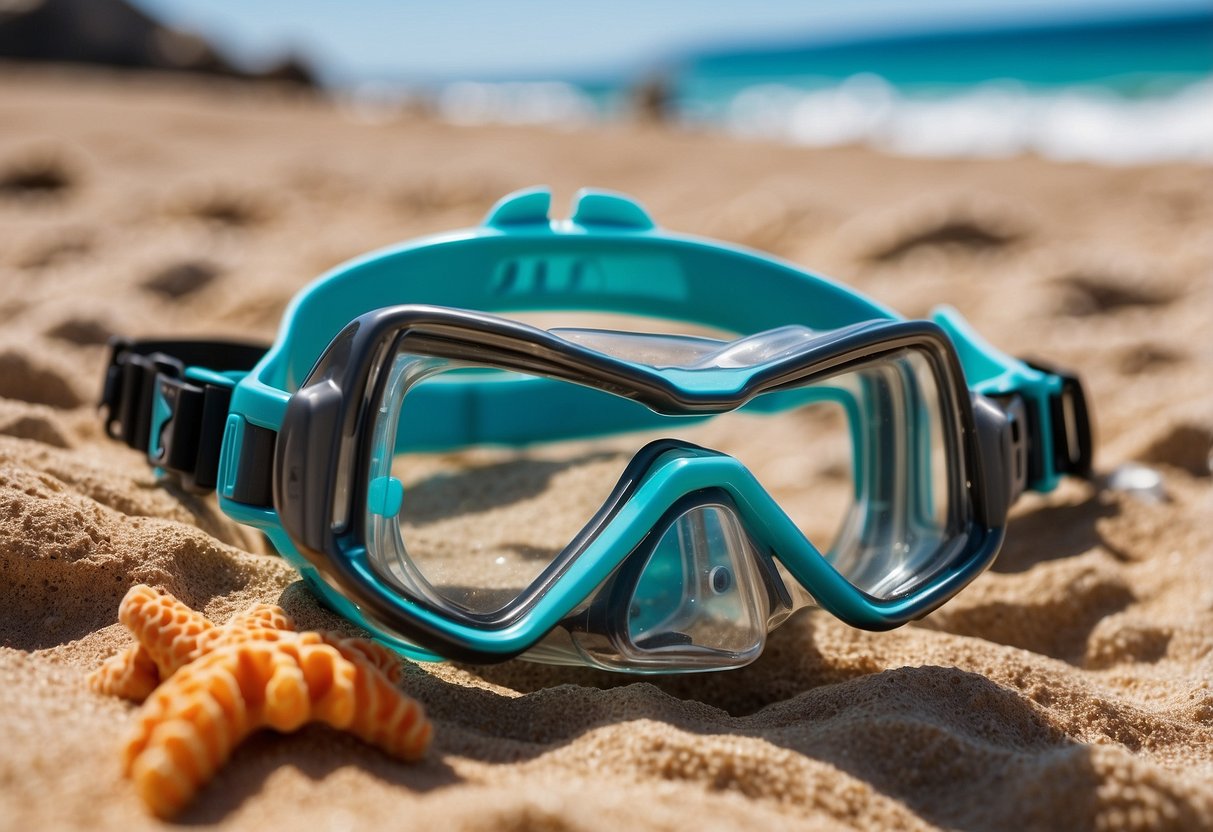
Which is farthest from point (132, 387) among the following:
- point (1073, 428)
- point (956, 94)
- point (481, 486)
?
point (956, 94)

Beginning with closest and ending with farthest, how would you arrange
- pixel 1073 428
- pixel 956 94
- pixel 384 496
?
1. pixel 384 496
2. pixel 1073 428
3. pixel 956 94

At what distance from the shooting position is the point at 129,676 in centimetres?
128

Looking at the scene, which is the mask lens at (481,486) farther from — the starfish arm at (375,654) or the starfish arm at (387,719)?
the starfish arm at (387,719)

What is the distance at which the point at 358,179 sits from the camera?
6.06m

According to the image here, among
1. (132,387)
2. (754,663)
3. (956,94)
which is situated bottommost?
(754,663)

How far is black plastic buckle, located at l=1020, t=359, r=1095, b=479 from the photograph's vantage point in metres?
2.25

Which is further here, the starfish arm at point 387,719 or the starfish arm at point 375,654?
the starfish arm at point 375,654

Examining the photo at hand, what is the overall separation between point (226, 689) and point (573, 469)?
54.6 inches

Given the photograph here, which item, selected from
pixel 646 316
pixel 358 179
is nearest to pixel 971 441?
pixel 646 316

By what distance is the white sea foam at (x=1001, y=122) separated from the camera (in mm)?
12406

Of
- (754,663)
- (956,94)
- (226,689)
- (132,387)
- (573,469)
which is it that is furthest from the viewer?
(956,94)

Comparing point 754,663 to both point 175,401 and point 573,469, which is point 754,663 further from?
point 175,401

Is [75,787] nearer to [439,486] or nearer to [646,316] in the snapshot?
[439,486]

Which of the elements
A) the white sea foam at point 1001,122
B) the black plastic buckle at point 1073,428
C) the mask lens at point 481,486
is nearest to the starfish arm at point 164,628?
the mask lens at point 481,486
